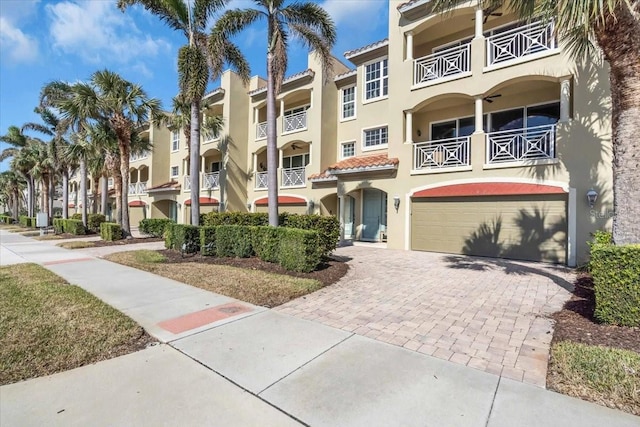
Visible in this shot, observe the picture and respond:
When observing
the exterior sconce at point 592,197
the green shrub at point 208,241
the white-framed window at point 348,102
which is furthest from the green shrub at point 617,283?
the white-framed window at point 348,102

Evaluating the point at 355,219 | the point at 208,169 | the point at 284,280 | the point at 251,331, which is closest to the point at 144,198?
the point at 208,169

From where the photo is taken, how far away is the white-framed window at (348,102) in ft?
59.9

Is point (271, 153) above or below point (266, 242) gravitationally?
above

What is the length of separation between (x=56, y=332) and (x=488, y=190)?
41.6 feet

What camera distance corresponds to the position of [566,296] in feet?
22.5

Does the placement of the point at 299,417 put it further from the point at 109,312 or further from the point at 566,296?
the point at 566,296

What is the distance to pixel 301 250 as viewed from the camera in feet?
28.7

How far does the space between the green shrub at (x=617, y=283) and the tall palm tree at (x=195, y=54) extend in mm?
13433

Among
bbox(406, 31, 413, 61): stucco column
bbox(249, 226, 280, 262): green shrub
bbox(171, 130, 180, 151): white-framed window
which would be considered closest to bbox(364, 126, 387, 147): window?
bbox(406, 31, 413, 61): stucco column

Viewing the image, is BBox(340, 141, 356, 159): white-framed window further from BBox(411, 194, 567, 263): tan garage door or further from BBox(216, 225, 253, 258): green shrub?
BBox(216, 225, 253, 258): green shrub

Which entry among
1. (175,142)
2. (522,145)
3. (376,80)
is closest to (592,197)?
(522,145)

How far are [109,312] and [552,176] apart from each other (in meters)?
12.9

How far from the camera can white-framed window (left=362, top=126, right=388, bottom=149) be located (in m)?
16.5

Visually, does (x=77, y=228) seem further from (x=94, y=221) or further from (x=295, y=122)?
(x=295, y=122)
